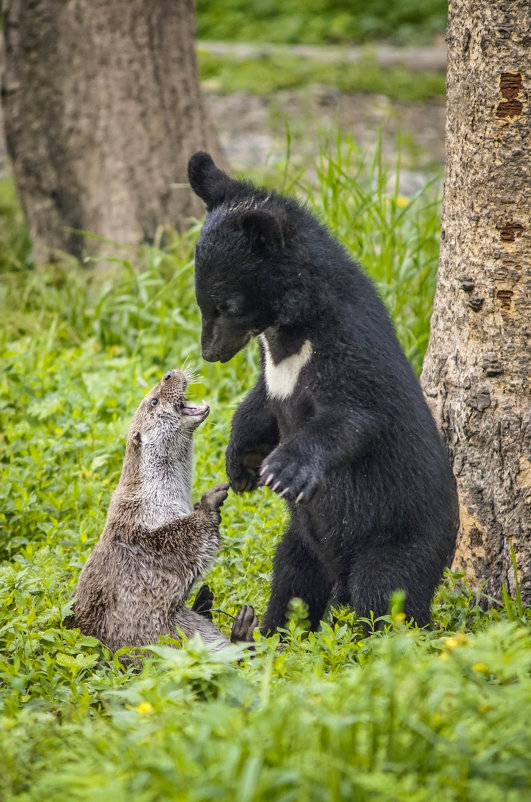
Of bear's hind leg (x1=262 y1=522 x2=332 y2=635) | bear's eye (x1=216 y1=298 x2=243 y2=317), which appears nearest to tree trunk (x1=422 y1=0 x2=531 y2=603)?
bear's hind leg (x1=262 y1=522 x2=332 y2=635)

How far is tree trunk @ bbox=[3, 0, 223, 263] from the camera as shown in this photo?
842cm

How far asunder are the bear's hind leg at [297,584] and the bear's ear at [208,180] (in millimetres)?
1594

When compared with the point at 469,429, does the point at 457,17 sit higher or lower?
higher

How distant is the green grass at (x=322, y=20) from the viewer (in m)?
17.5

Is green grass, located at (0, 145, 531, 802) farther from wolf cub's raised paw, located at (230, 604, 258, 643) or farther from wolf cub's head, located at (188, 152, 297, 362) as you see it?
wolf cub's head, located at (188, 152, 297, 362)

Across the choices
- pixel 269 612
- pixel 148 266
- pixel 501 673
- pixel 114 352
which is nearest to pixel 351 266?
pixel 269 612

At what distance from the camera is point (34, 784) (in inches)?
102

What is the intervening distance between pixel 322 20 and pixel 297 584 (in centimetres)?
1595

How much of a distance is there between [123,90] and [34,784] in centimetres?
705

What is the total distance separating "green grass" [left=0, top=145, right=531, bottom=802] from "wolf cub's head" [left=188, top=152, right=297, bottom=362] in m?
1.31

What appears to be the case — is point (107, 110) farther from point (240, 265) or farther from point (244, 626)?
point (244, 626)

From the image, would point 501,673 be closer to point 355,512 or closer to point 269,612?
point 355,512

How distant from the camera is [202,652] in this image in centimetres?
302

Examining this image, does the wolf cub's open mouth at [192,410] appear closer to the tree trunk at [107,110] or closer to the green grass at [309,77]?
the tree trunk at [107,110]
